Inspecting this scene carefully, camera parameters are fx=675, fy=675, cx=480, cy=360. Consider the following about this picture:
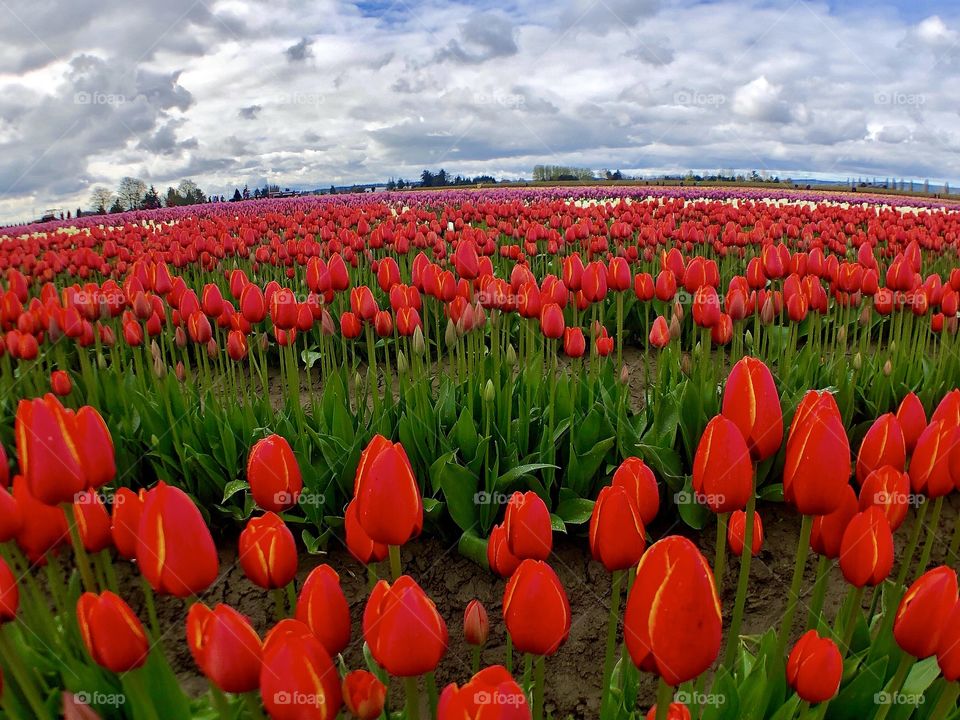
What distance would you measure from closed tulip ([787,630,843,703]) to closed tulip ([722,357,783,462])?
1.63ft

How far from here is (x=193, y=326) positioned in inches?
184

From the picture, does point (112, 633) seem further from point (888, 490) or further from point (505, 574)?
point (888, 490)

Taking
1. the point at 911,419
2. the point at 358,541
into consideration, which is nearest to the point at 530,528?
the point at 358,541

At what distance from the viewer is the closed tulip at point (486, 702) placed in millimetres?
1134

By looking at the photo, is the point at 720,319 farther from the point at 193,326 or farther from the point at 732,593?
the point at 193,326

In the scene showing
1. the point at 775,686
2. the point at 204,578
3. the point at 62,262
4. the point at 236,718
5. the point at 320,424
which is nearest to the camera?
the point at 204,578

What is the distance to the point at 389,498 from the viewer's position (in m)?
1.57

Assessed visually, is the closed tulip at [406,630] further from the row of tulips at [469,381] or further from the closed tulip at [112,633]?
the row of tulips at [469,381]

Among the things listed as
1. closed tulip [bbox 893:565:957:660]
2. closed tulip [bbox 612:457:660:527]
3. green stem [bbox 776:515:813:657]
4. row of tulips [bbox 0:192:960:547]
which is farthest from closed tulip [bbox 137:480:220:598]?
row of tulips [bbox 0:192:960:547]

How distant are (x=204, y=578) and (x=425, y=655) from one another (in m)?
0.57

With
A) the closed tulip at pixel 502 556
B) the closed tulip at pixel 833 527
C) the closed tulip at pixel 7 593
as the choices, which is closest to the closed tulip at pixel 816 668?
the closed tulip at pixel 833 527

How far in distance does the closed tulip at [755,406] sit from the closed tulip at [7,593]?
1.89 meters

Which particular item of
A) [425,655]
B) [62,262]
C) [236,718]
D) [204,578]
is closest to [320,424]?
[236,718]

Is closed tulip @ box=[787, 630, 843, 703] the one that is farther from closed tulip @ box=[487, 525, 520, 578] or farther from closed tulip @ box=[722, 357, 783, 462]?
closed tulip @ box=[487, 525, 520, 578]
